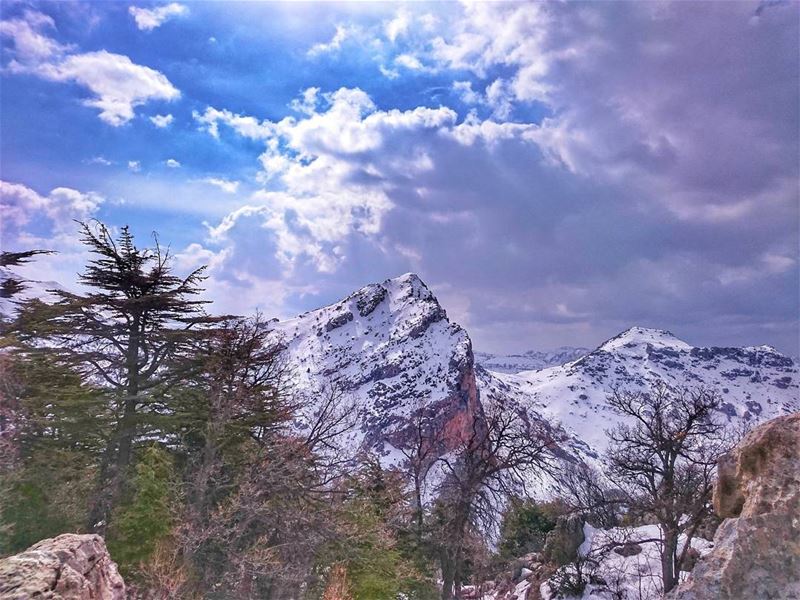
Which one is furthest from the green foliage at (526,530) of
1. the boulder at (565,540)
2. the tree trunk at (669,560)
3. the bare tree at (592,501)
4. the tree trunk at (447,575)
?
the tree trunk at (669,560)

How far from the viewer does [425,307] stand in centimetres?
19250

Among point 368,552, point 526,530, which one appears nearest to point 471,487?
point 368,552

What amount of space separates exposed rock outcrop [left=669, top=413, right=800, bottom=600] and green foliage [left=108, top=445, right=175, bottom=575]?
512 inches

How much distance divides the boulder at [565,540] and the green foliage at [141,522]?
59.7 feet

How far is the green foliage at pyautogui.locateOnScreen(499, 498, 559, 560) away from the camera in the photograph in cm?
3344

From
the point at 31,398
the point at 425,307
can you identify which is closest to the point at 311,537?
the point at 31,398

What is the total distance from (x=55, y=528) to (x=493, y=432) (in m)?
16.7

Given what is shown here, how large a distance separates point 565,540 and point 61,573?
24631mm

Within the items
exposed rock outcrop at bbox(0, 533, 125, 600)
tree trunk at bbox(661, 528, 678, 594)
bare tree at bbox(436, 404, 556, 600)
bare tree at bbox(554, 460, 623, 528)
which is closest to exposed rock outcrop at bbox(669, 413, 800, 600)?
exposed rock outcrop at bbox(0, 533, 125, 600)

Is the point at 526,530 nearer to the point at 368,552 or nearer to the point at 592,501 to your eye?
the point at 592,501

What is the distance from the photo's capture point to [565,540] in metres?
25.0

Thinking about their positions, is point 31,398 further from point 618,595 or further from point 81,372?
point 618,595

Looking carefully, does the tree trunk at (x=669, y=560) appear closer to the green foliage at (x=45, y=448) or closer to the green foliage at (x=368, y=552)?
the green foliage at (x=368, y=552)

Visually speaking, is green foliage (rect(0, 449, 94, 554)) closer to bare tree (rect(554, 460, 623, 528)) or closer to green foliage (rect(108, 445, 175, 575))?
green foliage (rect(108, 445, 175, 575))
